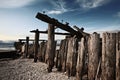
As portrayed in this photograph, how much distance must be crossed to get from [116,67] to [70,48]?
9.89 ft

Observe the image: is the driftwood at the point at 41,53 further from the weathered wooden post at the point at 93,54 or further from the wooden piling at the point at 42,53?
the weathered wooden post at the point at 93,54

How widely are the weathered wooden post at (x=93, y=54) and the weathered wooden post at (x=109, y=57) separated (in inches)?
18.9

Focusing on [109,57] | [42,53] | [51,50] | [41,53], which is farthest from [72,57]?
[41,53]

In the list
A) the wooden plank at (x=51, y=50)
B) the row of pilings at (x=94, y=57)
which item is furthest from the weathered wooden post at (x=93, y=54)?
the wooden plank at (x=51, y=50)

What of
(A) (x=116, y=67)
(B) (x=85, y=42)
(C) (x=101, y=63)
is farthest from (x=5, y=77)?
(A) (x=116, y=67)

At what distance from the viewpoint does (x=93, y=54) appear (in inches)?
273

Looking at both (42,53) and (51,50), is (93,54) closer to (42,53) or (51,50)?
(51,50)

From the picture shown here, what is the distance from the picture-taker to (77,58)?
8281 mm

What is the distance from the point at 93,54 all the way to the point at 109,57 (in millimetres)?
792

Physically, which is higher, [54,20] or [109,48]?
[54,20]

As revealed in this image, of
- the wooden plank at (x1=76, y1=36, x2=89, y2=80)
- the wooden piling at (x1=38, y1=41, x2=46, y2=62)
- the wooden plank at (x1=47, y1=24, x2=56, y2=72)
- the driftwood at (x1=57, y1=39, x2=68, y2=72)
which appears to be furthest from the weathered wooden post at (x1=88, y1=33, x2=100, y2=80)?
the wooden piling at (x1=38, y1=41, x2=46, y2=62)

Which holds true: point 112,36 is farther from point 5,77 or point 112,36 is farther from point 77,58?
point 5,77

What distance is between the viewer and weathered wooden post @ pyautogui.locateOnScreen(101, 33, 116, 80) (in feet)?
20.2

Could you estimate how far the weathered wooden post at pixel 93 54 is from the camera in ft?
22.5
